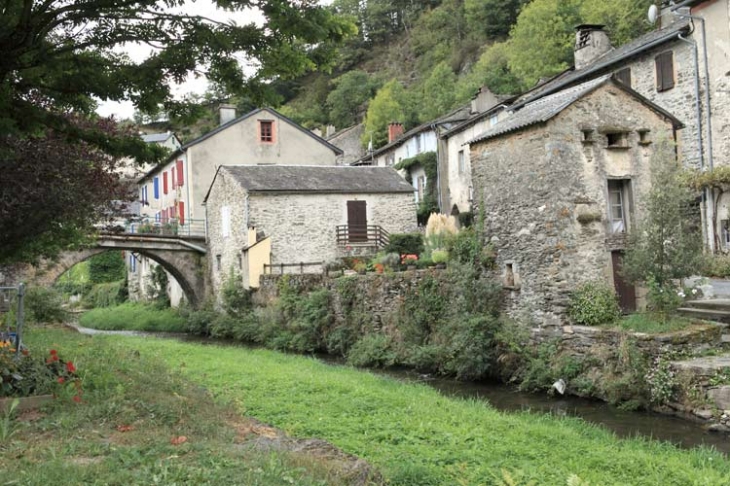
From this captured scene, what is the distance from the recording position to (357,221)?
26.3m

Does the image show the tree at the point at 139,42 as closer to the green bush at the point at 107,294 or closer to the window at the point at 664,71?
the window at the point at 664,71

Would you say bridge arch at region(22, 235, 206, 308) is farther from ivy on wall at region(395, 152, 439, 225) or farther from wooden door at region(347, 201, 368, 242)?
ivy on wall at region(395, 152, 439, 225)

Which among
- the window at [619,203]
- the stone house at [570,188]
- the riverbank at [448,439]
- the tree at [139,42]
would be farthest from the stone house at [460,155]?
the tree at [139,42]

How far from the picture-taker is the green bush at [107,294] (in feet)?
135

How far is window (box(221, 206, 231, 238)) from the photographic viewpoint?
2669 cm

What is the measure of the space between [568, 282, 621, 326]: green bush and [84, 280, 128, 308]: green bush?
34518 millimetres

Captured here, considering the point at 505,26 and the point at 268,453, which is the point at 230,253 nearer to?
the point at 268,453

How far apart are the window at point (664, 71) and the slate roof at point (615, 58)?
16.5 inches

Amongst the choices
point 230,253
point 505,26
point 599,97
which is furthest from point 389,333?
point 505,26

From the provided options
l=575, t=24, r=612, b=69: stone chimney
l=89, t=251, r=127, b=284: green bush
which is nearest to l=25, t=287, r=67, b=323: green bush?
l=575, t=24, r=612, b=69: stone chimney

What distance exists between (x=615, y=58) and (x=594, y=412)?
47.3 feet

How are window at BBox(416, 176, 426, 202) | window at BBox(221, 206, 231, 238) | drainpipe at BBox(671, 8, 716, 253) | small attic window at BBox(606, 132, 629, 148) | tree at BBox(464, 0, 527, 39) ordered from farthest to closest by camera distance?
tree at BBox(464, 0, 527, 39), window at BBox(416, 176, 426, 202), window at BBox(221, 206, 231, 238), drainpipe at BBox(671, 8, 716, 253), small attic window at BBox(606, 132, 629, 148)

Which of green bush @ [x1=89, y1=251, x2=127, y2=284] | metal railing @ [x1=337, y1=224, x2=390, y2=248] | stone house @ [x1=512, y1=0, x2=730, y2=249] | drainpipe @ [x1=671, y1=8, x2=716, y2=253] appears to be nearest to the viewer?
stone house @ [x1=512, y1=0, x2=730, y2=249]

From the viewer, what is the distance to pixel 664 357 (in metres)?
10.3
